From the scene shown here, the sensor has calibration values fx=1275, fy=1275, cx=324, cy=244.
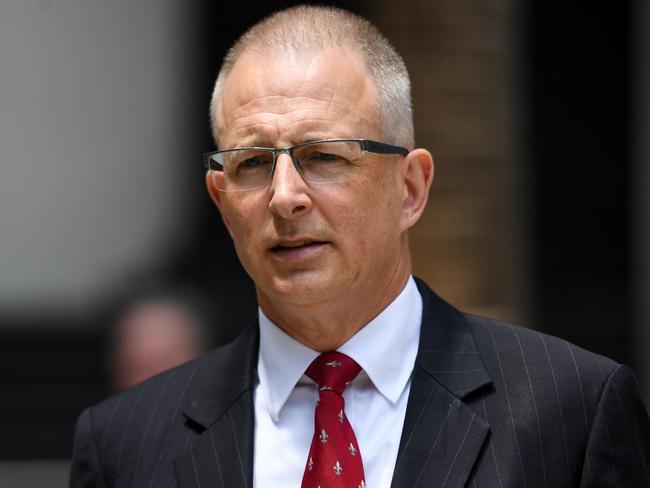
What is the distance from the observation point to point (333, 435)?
→ 112 inches

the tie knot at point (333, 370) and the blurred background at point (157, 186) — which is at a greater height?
the tie knot at point (333, 370)

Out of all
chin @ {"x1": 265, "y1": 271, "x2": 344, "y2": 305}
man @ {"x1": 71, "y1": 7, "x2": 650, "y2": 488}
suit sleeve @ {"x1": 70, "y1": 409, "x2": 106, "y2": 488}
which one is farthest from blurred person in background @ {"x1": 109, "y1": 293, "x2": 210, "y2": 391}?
chin @ {"x1": 265, "y1": 271, "x2": 344, "y2": 305}

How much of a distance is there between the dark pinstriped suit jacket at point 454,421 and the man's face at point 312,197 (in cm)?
28

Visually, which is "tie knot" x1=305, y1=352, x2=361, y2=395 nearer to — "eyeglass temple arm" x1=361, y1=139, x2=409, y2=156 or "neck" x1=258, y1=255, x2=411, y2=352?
"neck" x1=258, y1=255, x2=411, y2=352

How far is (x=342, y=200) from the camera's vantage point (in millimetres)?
2859

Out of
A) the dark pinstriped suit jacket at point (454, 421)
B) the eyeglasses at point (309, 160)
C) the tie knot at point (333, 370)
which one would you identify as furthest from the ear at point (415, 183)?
the tie knot at point (333, 370)

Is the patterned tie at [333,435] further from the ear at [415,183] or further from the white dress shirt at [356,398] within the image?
the ear at [415,183]

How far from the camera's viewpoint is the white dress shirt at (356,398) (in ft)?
9.50

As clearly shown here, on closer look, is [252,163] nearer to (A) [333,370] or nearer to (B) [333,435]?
(A) [333,370]

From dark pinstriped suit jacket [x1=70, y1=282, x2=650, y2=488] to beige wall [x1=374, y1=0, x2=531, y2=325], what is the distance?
239 centimetres

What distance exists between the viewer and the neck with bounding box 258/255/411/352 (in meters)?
2.93

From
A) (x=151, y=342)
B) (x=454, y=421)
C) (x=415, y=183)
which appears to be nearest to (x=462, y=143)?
(x=151, y=342)

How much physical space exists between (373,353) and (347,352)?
0.06m

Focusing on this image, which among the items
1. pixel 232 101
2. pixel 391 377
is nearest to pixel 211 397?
pixel 391 377
